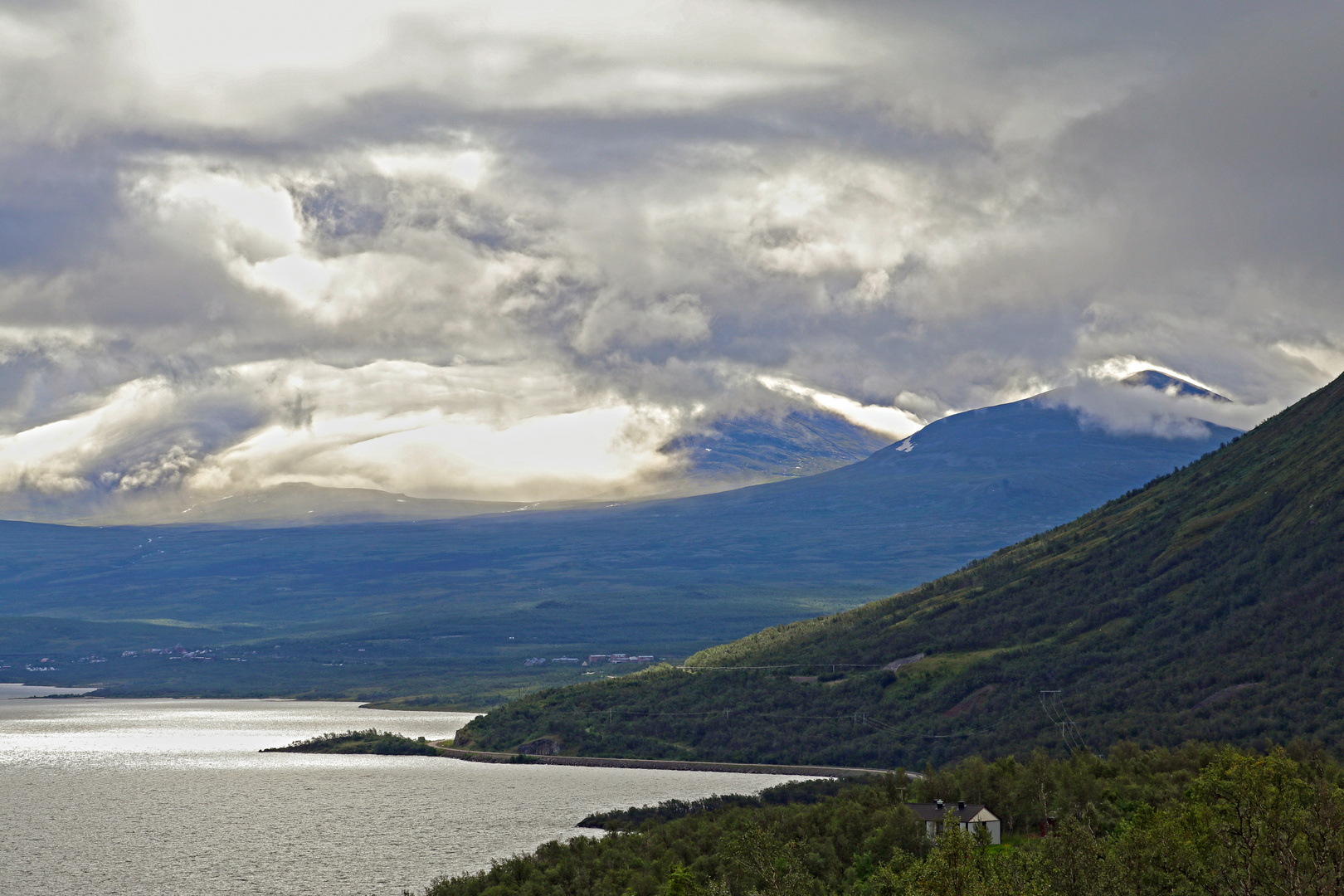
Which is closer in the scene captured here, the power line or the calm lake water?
the calm lake water

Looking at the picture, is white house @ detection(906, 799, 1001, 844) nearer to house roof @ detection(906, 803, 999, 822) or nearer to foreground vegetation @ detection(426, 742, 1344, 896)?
house roof @ detection(906, 803, 999, 822)

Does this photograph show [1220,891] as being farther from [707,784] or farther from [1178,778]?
[707,784]

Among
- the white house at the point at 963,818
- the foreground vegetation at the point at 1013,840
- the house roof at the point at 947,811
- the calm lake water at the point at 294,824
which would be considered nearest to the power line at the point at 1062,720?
the foreground vegetation at the point at 1013,840

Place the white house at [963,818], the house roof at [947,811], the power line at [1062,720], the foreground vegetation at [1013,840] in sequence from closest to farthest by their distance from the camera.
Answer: the foreground vegetation at [1013,840]
the white house at [963,818]
the house roof at [947,811]
the power line at [1062,720]

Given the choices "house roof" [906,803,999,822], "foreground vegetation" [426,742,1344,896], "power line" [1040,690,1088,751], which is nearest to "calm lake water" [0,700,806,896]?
"foreground vegetation" [426,742,1344,896]

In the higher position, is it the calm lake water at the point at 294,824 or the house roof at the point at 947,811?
Result: the house roof at the point at 947,811

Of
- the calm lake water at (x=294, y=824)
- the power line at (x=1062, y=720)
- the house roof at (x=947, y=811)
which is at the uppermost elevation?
the power line at (x=1062, y=720)

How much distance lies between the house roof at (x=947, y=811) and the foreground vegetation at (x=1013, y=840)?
2454mm

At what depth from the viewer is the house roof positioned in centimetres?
10700

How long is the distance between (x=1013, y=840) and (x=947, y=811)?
7.91 metres

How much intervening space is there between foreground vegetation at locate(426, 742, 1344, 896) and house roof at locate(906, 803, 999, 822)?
2454mm

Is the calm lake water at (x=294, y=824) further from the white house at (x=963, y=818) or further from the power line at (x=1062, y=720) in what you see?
the white house at (x=963, y=818)

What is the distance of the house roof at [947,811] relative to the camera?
107000mm

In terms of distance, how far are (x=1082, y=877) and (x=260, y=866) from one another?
85284mm
